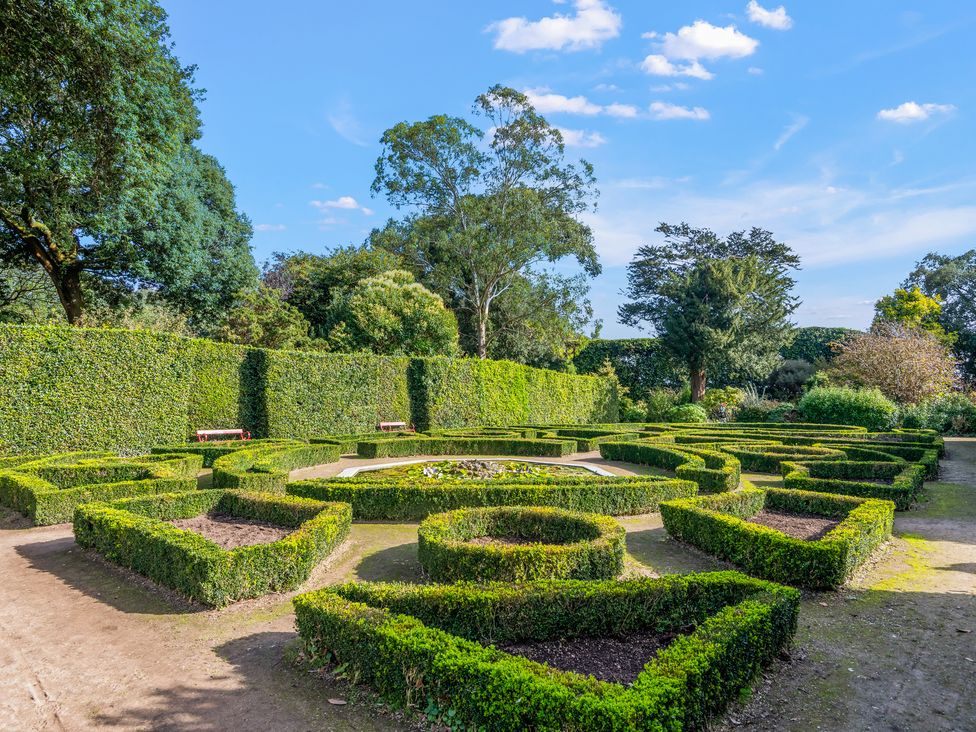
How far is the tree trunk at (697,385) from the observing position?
124 feet

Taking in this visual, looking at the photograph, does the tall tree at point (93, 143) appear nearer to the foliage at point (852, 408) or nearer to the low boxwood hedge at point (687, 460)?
the low boxwood hedge at point (687, 460)

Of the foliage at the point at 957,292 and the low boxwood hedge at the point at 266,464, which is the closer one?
the low boxwood hedge at the point at 266,464

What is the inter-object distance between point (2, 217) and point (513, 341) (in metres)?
27.2

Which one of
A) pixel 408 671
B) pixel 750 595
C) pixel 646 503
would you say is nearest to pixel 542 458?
pixel 646 503

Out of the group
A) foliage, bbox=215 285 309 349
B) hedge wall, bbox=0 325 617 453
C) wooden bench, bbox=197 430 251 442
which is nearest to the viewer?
hedge wall, bbox=0 325 617 453

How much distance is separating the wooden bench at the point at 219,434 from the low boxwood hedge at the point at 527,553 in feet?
42.3

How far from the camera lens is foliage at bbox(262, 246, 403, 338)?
33812 mm

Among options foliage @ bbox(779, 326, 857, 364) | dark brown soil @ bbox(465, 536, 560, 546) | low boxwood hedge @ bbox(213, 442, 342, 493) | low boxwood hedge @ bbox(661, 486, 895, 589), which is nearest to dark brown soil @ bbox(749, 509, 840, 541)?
low boxwood hedge @ bbox(661, 486, 895, 589)

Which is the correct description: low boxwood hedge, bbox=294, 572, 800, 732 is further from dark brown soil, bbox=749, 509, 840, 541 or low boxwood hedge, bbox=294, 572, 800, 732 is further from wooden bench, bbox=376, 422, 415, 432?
wooden bench, bbox=376, 422, 415, 432

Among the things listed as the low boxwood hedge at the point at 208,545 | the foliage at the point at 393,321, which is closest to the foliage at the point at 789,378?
the foliage at the point at 393,321

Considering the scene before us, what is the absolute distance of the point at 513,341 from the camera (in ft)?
129

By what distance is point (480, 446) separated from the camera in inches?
715

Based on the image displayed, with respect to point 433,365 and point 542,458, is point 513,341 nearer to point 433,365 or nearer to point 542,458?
point 433,365

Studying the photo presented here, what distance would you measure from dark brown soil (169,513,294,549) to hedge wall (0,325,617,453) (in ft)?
27.4
